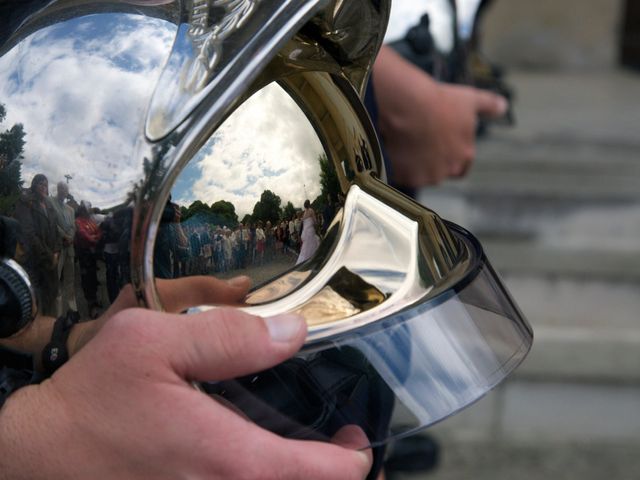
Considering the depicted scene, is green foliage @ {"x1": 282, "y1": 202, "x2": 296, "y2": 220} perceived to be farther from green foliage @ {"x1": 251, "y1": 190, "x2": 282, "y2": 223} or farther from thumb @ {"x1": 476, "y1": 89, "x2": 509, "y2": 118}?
thumb @ {"x1": 476, "y1": 89, "x2": 509, "y2": 118}

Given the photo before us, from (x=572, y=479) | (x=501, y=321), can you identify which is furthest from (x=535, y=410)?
(x=501, y=321)

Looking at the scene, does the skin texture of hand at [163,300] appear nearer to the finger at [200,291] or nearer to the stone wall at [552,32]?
the finger at [200,291]

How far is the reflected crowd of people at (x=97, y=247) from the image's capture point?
26.5 inches

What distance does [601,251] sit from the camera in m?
2.98

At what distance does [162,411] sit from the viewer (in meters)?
0.61

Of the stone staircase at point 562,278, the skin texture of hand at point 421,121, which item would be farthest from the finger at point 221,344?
the stone staircase at point 562,278

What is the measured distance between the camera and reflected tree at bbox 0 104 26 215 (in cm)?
70

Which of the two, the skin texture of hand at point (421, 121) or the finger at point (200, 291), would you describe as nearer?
the finger at point (200, 291)

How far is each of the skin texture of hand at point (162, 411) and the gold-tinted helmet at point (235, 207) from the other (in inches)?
2.0

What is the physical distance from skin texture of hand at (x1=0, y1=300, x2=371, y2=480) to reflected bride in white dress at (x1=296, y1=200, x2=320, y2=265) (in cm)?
12

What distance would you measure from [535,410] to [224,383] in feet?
6.89

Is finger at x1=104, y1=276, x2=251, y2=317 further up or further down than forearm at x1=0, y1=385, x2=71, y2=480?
further up

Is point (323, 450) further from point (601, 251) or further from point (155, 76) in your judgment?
point (601, 251)

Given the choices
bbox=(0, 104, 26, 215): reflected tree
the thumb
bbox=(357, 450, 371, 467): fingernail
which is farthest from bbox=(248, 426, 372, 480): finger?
the thumb
